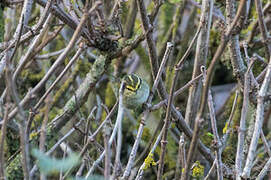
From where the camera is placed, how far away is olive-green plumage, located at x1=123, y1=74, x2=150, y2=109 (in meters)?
2.26

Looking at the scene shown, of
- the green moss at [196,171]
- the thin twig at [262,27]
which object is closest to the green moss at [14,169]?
the green moss at [196,171]

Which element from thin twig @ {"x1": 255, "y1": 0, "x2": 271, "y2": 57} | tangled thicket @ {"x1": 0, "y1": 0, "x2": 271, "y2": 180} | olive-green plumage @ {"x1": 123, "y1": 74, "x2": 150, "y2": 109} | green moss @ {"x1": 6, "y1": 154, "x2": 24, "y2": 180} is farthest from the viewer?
green moss @ {"x1": 6, "y1": 154, "x2": 24, "y2": 180}

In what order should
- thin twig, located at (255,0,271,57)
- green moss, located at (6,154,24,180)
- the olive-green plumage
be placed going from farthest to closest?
green moss, located at (6,154,24,180)
the olive-green plumage
thin twig, located at (255,0,271,57)

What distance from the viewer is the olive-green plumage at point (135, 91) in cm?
226

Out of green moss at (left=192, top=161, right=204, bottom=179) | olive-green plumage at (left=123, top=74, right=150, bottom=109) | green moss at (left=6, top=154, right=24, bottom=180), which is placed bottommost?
green moss at (left=6, top=154, right=24, bottom=180)

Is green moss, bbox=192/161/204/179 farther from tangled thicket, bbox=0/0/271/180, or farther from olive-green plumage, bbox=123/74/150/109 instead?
olive-green plumage, bbox=123/74/150/109

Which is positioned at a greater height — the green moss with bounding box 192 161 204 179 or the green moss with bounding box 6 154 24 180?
the green moss with bounding box 192 161 204 179

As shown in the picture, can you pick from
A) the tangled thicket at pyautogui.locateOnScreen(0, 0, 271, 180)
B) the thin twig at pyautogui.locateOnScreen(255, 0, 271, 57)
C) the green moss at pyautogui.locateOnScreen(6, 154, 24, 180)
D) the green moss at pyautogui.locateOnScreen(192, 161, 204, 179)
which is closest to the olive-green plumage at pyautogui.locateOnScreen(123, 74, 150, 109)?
the tangled thicket at pyautogui.locateOnScreen(0, 0, 271, 180)

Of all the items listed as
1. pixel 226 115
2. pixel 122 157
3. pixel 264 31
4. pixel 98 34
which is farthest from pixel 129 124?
pixel 264 31

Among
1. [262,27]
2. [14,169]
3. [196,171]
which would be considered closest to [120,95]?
[196,171]

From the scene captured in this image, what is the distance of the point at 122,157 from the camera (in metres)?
4.14

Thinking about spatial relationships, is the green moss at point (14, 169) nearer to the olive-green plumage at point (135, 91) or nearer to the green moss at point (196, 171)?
the olive-green plumage at point (135, 91)

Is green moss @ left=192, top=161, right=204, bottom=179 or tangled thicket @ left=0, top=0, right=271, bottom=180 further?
green moss @ left=192, top=161, right=204, bottom=179

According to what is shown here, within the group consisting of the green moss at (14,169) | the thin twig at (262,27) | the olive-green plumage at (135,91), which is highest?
the thin twig at (262,27)
